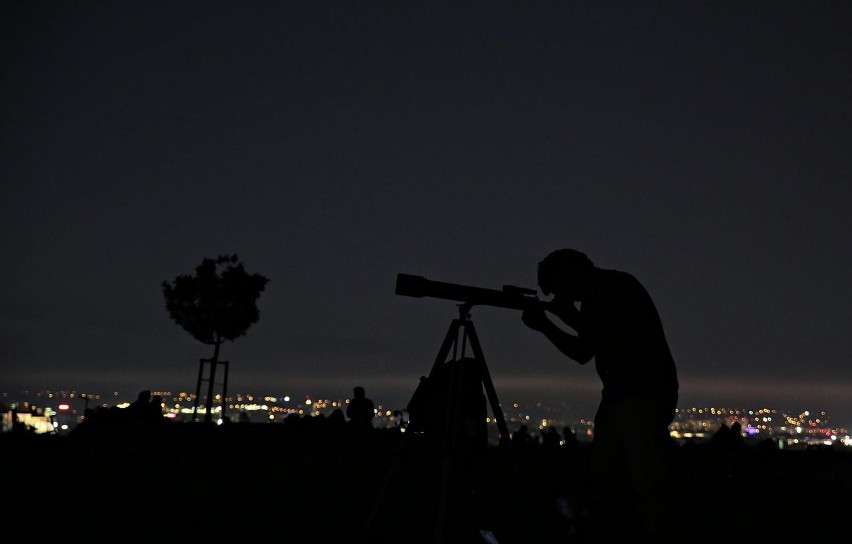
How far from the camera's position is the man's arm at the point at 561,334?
4648 mm

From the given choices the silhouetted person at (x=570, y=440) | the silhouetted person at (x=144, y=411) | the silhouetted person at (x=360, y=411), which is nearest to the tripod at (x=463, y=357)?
the silhouetted person at (x=570, y=440)

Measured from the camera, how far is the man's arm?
4648mm

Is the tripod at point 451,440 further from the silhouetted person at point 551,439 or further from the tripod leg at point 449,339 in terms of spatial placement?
the silhouetted person at point 551,439

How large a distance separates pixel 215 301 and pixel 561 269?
17289 millimetres

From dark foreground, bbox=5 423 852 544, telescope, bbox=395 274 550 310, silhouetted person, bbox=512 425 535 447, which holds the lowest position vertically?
dark foreground, bbox=5 423 852 544

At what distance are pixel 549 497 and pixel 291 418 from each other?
10496 millimetres

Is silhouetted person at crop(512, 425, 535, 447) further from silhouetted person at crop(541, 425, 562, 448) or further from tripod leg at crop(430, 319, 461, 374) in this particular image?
tripod leg at crop(430, 319, 461, 374)

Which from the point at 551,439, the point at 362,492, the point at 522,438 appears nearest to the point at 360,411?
the point at 522,438

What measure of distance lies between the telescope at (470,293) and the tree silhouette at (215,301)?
16363 millimetres

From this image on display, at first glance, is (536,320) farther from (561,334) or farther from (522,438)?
(522,438)

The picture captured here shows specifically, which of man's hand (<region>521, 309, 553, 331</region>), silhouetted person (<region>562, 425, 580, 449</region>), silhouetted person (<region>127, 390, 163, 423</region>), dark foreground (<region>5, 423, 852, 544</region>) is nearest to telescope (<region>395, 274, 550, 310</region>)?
man's hand (<region>521, 309, 553, 331</region>)

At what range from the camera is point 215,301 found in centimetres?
2033

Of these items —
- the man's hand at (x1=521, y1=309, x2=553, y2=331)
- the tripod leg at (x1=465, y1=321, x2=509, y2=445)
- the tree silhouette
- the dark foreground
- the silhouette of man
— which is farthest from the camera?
the tree silhouette

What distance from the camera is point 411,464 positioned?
11.1 meters
